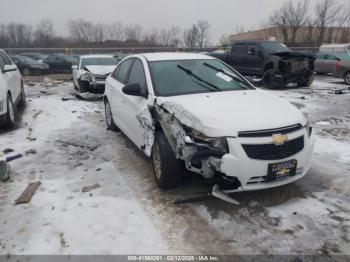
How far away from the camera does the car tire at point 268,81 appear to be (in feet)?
43.6

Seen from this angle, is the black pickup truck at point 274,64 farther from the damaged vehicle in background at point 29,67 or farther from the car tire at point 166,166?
the damaged vehicle in background at point 29,67

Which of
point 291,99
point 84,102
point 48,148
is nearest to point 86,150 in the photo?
point 48,148

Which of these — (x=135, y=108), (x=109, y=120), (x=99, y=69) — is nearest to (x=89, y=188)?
(x=135, y=108)

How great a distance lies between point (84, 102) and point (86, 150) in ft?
16.7

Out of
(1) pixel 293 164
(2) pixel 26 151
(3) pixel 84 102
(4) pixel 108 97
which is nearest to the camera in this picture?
(1) pixel 293 164

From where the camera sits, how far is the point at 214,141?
3467 mm

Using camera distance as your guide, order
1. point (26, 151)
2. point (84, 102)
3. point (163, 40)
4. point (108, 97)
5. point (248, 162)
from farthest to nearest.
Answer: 1. point (163, 40)
2. point (84, 102)
3. point (108, 97)
4. point (26, 151)
5. point (248, 162)

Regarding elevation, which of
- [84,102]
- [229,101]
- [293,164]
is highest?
[229,101]

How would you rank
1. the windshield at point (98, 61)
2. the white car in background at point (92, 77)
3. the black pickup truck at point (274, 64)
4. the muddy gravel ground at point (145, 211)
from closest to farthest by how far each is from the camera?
1. the muddy gravel ground at point (145, 211)
2. the white car in background at point (92, 77)
3. the windshield at point (98, 61)
4. the black pickup truck at point (274, 64)

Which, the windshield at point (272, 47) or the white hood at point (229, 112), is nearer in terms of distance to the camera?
the white hood at point (229, 112)

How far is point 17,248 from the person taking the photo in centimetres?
309

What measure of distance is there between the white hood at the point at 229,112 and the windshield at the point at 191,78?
10.4 inches

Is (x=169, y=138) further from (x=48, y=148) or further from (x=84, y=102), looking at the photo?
(x=84, y=102)

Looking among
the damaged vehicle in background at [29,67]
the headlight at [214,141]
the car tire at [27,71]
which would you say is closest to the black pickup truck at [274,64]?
the headlight at [214,141]
